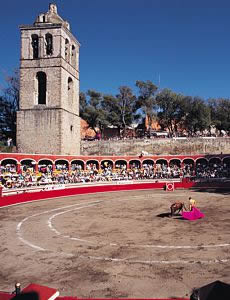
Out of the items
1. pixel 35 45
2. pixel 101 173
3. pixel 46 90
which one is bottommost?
pixel 101 173

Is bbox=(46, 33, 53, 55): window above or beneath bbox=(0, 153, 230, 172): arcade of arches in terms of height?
above

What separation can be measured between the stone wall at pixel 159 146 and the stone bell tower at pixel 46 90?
7.46 metres

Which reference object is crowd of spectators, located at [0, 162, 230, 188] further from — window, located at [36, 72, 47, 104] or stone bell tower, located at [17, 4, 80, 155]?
window, located at [36, 72, 47, 104]

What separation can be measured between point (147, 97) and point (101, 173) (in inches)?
1223

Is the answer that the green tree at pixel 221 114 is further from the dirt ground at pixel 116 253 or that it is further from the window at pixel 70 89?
the dirt ground at pixel 116 253

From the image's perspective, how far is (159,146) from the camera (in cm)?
5306

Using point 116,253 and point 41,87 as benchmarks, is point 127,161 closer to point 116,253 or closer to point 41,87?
point 41,87

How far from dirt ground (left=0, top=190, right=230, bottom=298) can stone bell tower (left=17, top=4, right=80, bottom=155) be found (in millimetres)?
26850

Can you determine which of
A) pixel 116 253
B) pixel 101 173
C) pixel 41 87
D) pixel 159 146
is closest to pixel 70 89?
pixel 41 87

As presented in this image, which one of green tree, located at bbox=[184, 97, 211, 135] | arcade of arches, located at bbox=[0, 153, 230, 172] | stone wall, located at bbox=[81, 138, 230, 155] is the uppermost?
green tree, located at bbox=[184, 97, 211, 135]

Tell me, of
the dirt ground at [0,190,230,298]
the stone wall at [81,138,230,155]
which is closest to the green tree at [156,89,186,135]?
the stone wall at [81,138,230,155]

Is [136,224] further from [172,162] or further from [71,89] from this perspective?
[71,89]

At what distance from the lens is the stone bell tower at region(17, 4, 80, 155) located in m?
44.8

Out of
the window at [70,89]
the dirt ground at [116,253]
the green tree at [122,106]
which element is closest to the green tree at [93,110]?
the green tree at [122,106]
